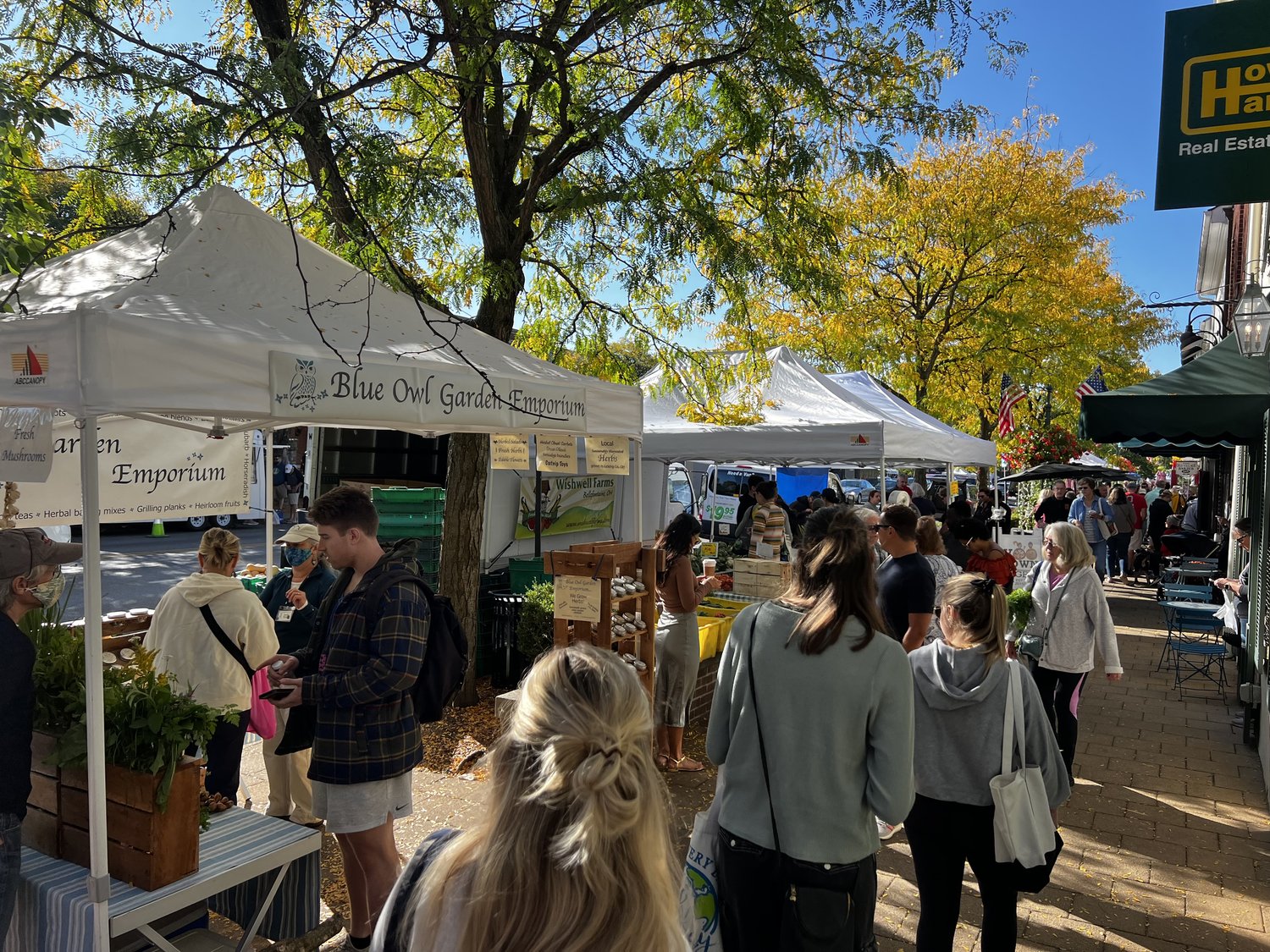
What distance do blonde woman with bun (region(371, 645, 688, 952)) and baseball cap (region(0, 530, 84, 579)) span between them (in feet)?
7.20

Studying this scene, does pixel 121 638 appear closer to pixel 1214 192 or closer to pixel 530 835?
pixel 530 835

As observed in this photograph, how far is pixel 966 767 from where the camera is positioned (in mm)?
3125

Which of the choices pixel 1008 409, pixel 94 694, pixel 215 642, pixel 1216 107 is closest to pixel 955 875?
pixel 94 694

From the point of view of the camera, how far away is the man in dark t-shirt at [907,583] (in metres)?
4.70

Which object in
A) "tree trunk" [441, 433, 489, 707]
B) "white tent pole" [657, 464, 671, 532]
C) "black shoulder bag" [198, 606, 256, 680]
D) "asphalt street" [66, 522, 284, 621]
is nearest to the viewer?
"black shoulder bag" [198, 606, 256, 680]

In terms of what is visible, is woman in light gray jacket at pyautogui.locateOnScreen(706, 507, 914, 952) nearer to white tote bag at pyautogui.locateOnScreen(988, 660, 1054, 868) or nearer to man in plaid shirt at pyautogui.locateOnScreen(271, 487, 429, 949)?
white tote bag at pyautogui.locateOnScreen(988, 660, 1054, 868)

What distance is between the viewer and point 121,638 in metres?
5.32

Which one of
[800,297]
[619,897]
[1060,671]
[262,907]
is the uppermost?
[800,297]

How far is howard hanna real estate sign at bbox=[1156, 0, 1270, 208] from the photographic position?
185 inches

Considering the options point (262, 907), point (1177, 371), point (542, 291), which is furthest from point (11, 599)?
point (1177, 371)

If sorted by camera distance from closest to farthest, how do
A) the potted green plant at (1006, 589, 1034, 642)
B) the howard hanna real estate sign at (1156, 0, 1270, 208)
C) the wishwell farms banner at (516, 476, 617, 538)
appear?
the howard hanna real estate sign at (1156, 0, 1270, 208) < the potted green plant at (1006, 589, 1034, 642) < the wishwell farms banner at (516, 476, 617, 538)

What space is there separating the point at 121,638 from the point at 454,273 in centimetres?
426

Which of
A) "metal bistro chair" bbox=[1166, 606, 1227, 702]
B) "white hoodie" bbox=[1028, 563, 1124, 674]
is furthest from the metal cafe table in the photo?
"metal bistro chair" bbox=[1166, 606, 1227, 702]

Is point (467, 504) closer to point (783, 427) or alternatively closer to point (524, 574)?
point (524, 574)
